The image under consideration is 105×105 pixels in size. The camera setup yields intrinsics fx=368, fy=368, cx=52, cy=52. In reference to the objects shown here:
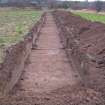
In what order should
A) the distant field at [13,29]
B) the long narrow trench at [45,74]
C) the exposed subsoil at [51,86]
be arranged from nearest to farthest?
the exposed subsoil at [51,86] < the long narrow trench at [45,74] < the distant field at [13,29]

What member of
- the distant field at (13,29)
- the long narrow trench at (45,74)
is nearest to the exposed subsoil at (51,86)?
the long narrow trench at (45,74)

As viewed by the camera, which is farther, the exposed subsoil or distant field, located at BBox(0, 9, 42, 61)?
distant field, located at BBox(0, 9, 42, 61)

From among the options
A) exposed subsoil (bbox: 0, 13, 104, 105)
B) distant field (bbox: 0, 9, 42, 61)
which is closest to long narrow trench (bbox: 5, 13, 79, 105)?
exposed subsoil (bbox: 0, 13, 104, 105)

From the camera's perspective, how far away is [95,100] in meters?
6.19

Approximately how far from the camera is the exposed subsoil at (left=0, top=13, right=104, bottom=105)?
6.09m

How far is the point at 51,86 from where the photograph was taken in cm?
789

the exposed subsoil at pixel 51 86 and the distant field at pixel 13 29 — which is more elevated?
the exposed subsoil at pixel 51 86

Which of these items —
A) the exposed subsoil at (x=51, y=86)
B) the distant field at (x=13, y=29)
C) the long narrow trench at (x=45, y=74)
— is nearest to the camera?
the exposed subsoil at (x=51, y=86)

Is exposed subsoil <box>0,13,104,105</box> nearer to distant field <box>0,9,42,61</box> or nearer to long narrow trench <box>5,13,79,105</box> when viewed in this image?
long narrow trench <box>5,13,79,105</box>

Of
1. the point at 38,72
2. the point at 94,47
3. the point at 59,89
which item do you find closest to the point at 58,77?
the point at 38,72

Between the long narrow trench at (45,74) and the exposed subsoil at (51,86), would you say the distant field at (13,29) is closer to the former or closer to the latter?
the long narrow trench at (45,74)

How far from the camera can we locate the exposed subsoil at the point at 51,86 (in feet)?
20.0

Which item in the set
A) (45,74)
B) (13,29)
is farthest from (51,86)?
(13,29)

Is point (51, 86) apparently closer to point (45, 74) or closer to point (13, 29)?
point (45, 74)
